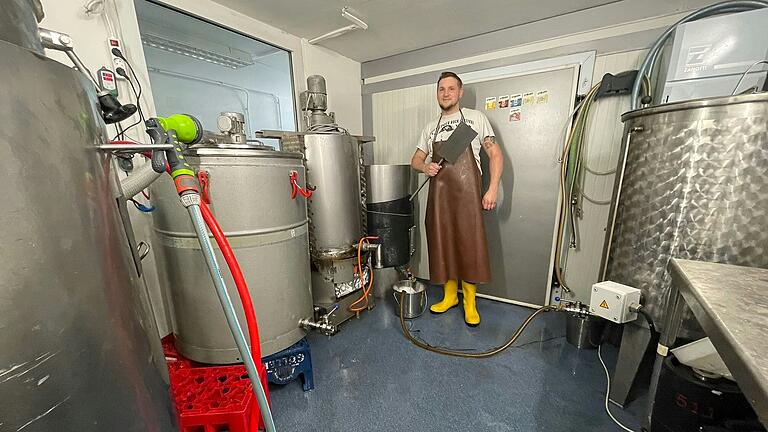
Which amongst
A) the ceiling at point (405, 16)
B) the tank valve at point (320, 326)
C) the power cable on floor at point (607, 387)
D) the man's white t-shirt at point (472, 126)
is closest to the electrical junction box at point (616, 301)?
the power cable on floor at point (607, 387)

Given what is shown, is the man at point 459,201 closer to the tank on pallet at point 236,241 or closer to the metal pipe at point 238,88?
the tank on pallet at point 236,241

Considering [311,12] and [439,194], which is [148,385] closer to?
[439,194]

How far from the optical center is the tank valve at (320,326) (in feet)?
4.00

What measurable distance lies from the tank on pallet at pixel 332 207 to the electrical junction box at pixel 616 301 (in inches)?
45.7

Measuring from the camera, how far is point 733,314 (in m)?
0.52

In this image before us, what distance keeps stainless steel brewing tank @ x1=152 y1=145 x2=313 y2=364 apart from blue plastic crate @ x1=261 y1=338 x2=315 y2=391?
67mm

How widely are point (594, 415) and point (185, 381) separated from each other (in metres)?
1.63

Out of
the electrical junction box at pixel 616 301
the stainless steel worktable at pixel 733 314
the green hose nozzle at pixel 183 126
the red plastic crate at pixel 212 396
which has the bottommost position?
the red plastic crate at pixel 212 396

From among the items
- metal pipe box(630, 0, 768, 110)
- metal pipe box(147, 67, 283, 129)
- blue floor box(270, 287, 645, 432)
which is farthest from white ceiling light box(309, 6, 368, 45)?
blue floor box(270, 287, 645, 432)

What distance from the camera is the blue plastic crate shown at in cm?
121

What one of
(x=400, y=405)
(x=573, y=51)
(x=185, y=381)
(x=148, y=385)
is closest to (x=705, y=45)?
(x=573, y=51)

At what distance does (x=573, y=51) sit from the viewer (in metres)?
1.75

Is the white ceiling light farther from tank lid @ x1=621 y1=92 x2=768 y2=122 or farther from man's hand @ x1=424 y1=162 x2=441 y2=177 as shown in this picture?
tank lid @ x1=621 y1=92 x2=768 y2=122

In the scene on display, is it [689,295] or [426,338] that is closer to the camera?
[689,295]
